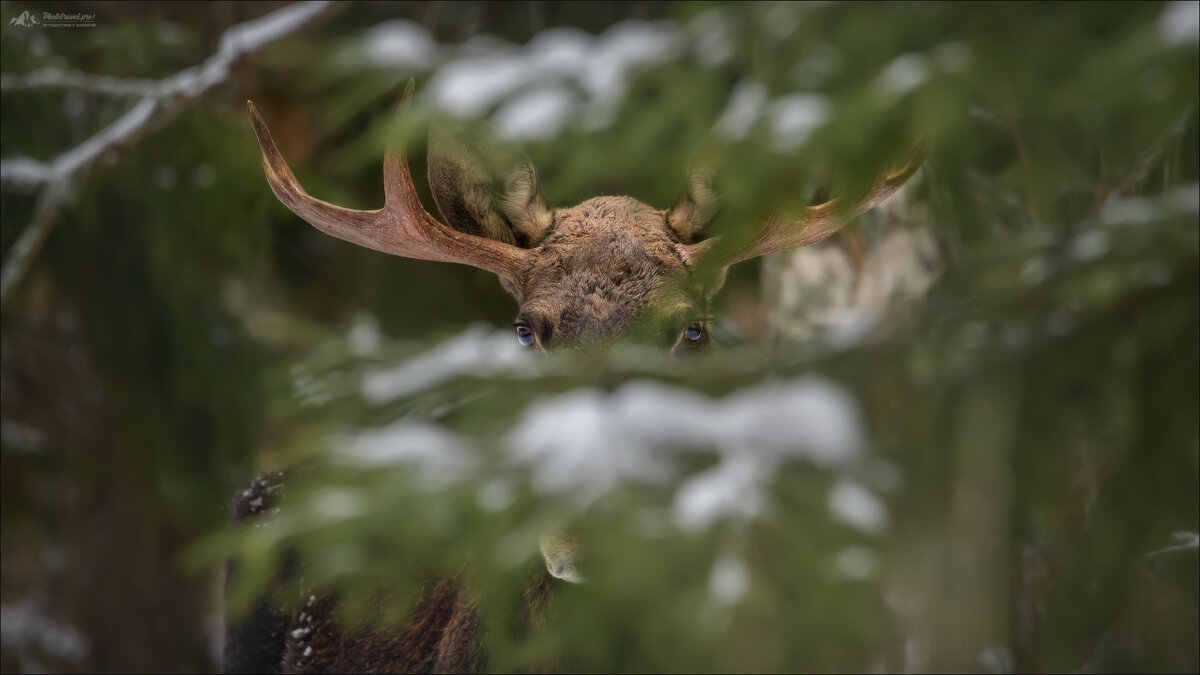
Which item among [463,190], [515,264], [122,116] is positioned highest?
[122,116]

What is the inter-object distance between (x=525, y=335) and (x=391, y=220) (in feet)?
1.81

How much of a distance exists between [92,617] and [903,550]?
21.9 feet

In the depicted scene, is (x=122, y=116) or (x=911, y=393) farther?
(x=122, y=116)

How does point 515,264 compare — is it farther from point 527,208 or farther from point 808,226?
point 808,226

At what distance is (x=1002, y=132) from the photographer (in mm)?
2039

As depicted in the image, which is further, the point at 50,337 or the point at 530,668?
the point at 50,337

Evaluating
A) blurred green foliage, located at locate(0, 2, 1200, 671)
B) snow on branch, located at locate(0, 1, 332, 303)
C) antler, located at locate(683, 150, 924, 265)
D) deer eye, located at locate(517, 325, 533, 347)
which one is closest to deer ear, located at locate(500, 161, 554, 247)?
deer eye, located at locate(517, 325, 533, 347)

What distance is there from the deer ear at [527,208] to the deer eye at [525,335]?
44cm

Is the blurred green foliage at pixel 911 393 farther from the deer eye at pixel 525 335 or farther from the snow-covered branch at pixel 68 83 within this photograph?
the snow-covered branch at pixel 68 83

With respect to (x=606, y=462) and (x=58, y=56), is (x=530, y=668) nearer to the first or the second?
(x=606, y=462)

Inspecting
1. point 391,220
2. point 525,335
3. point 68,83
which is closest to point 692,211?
point 525,335

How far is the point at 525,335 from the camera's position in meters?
3.29

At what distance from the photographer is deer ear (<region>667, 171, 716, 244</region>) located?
3.48m

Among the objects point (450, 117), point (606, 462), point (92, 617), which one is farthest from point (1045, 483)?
point (92, 617)
